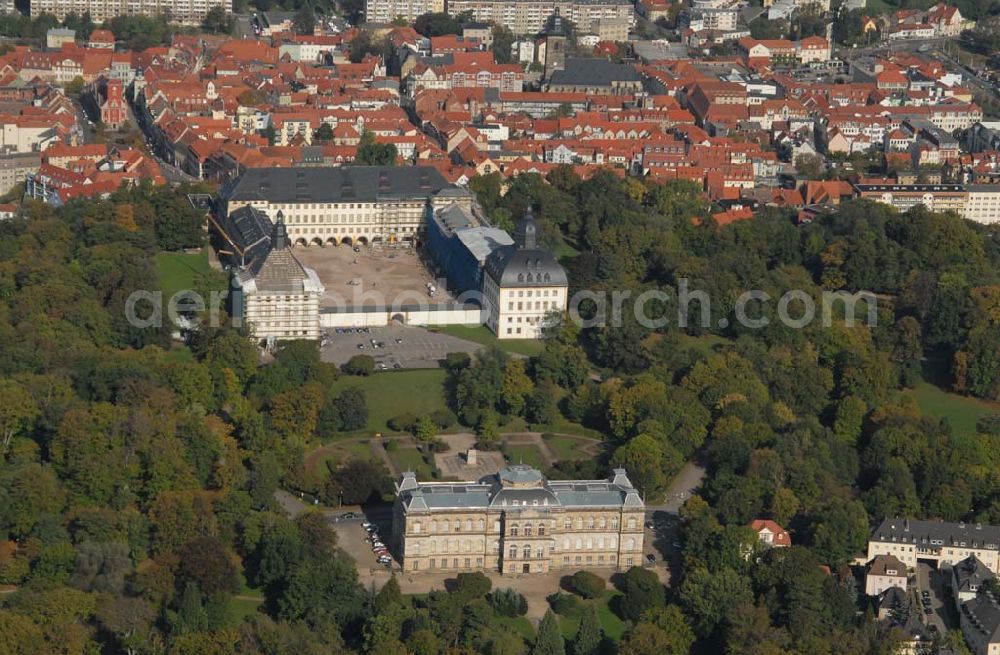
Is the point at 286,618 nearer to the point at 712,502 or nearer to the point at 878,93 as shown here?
the point at 712,502

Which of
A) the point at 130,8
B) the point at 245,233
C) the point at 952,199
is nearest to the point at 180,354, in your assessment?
the point at 245,233

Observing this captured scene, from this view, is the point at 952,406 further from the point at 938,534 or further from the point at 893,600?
the point at 893,600

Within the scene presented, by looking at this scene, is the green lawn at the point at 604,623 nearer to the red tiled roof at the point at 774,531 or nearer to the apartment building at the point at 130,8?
the red tiled roof at the point at 774,531

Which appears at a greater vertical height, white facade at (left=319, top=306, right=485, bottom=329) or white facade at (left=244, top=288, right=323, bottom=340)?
white facade at (left=244, top=288, right=323, bottom=340)

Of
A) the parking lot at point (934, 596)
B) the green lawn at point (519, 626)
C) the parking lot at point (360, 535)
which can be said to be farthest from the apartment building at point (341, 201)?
the green lawn at point (519, 626)

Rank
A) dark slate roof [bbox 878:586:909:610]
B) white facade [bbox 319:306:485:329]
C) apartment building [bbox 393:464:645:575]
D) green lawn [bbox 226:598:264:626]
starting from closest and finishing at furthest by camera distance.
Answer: green lawn [bbox 226:598:264:626]
dark slate roof [bbox 878:586:909:610]
apartment building [bbox 393:464:645:575]
white facade [bbox 319:306:485:329]

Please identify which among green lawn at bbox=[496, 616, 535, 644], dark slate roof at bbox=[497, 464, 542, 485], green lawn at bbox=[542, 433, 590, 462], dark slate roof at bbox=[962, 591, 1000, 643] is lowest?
green lawn at bbox=[496, 616, 535, 644]

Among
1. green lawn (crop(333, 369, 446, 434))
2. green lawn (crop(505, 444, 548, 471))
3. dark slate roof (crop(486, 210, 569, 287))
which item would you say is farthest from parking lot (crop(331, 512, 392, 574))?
dark slate roof (crop(486, 210, 569, 287))

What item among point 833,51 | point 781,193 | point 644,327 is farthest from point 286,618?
point 833,51

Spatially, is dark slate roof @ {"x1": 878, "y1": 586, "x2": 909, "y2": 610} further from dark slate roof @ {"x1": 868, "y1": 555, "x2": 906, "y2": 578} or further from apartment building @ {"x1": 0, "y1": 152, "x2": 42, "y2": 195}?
apartment building @ {"x1": 0, "y1": 152, "x2": 42, "y2": 195}
